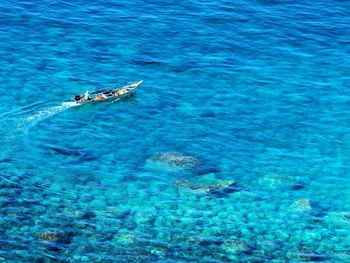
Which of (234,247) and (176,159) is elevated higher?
(176,159)

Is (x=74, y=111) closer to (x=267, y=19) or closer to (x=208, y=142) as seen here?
(x=208, y=142)

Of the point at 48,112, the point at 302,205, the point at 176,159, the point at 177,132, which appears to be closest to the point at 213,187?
the point at 176,159

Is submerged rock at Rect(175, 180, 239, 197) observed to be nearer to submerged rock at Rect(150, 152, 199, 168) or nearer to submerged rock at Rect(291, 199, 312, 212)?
submerged rock at Rect(150, 152, 199, 168)

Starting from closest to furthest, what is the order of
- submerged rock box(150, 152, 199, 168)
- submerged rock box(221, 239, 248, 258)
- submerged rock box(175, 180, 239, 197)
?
submerged rock box(221, 239, 248, 258) → submerged rock box(175, 180, 239, 197) → submerged rock box(150, 152, 199, 168)

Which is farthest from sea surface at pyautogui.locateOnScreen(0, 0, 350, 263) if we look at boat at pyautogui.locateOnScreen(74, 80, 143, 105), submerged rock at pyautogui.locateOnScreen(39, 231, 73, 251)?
boat at pyautogui.locateOnScreen(74, 80, 143, 105)

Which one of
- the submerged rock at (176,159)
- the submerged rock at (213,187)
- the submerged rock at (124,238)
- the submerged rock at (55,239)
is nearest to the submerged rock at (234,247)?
the submerged rock at (213,187)

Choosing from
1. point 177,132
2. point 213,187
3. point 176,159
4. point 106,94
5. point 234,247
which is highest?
point 106,94

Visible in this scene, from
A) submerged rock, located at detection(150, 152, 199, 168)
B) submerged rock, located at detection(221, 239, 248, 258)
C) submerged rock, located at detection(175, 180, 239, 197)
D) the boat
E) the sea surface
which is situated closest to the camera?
submerged rock, located at detection(221, 239, 248, 258)

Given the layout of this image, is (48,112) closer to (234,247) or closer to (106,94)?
(106,94)
